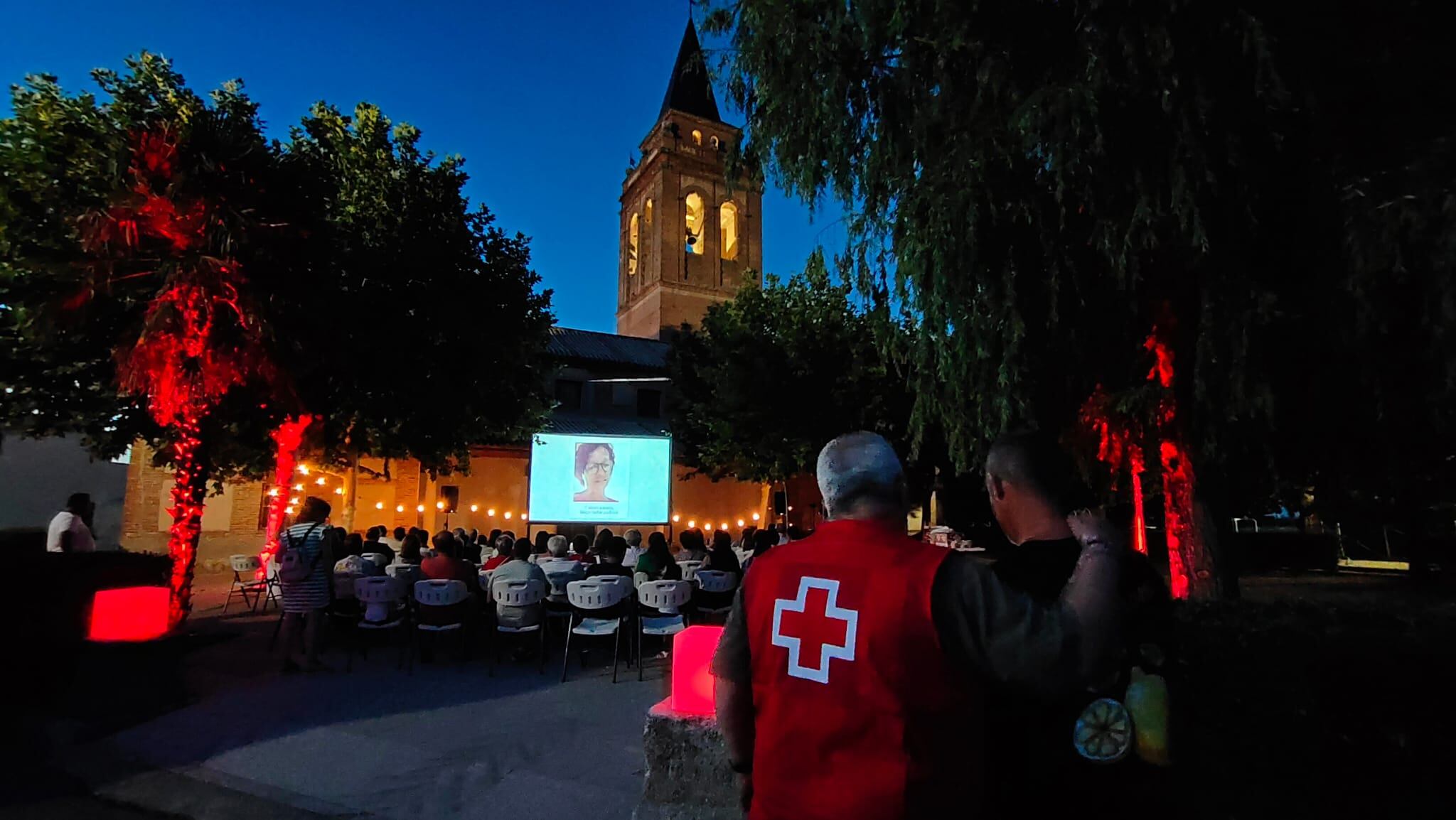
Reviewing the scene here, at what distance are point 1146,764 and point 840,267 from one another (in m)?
5.68

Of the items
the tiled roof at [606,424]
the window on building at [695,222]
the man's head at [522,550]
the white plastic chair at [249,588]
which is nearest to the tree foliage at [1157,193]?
the man's head at [522,550]

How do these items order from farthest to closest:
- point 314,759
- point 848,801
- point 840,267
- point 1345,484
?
point 1345,484, point 840,267, point 314,759, point 848,801

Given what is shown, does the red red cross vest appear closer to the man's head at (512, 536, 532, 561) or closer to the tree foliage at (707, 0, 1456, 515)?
the tree foliage at (707, 0, 1456, 515)

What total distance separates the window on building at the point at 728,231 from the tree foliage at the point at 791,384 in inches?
779

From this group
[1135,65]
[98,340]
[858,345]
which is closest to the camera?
[1135,65]

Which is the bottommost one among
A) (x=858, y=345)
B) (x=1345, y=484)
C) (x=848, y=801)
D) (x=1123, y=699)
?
(x=848, y=801)

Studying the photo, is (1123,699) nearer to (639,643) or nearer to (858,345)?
(639,643)

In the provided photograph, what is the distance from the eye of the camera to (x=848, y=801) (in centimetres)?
149

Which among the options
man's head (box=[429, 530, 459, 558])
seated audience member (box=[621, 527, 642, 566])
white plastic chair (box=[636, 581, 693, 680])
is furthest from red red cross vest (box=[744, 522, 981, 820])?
seated audience member (box=[621, 527, 642, 566])

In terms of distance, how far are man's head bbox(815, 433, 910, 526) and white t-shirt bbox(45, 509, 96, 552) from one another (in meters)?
9.00

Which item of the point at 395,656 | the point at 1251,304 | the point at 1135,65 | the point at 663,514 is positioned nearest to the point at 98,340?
the point at 395,656

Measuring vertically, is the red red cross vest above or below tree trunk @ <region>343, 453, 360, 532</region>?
below

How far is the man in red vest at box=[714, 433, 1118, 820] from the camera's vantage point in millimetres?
1447

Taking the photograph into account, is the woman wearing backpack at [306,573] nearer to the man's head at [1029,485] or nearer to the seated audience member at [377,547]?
the seated audience member at [377,547]
